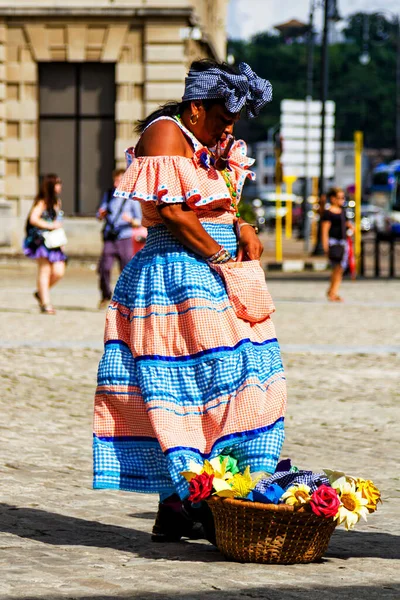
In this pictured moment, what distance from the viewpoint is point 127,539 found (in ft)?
18.0

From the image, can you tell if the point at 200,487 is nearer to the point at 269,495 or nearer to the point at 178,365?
the point at 269,495

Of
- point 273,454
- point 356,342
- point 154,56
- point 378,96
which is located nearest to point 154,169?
point 273,454

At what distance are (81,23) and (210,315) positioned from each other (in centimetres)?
2589

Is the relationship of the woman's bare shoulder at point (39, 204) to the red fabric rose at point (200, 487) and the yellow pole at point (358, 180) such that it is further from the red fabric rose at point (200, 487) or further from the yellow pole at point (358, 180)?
the yellow pole at point (358, 180)

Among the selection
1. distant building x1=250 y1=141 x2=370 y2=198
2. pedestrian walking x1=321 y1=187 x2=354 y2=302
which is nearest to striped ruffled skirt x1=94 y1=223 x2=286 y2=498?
pedestrian walking x1=321 y1=187 x2=354 y2=302

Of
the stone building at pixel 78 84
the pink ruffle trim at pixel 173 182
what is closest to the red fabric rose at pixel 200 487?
the pink ruffle trim at pixel 173 182

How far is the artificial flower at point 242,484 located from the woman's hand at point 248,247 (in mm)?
864

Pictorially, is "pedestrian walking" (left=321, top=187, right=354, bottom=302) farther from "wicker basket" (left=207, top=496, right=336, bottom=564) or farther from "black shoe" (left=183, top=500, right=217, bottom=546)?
"wicker basket" (left=207, top=496, right=336, bottom=564)

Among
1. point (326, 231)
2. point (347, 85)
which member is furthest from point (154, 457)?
point (347, 85)

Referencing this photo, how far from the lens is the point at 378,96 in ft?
395

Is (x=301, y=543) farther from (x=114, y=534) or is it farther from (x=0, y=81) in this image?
(x=0, y=81)

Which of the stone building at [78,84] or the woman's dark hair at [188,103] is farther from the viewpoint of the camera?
the stone building at [78,84]

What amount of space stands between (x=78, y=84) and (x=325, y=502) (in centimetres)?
2620

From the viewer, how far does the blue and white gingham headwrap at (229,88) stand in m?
5.36
